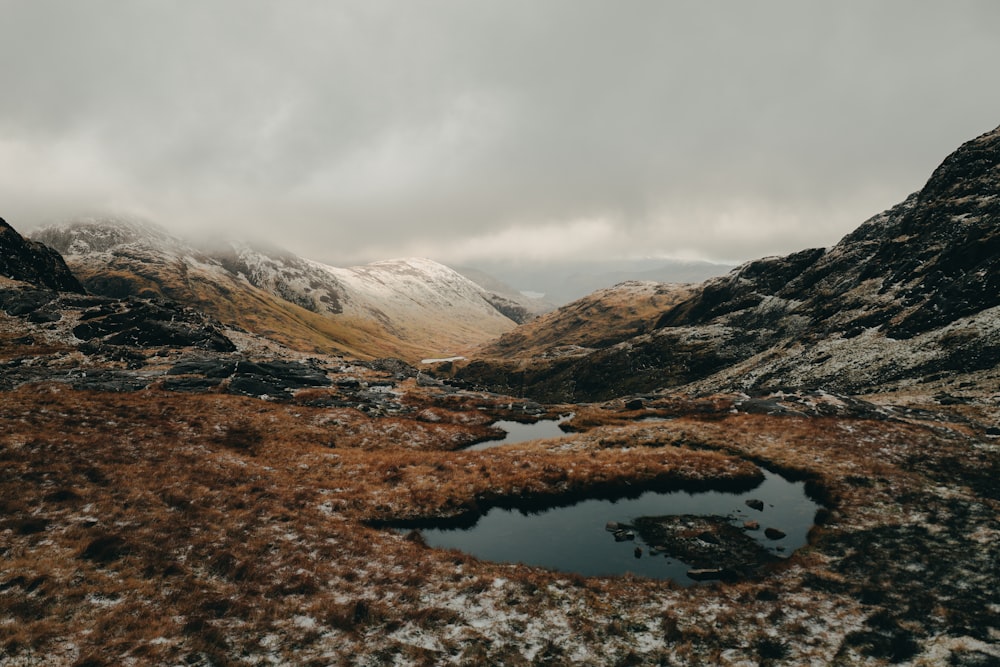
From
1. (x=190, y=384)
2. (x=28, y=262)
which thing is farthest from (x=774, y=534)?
(x=28, y=262)

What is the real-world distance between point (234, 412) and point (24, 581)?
26999mm

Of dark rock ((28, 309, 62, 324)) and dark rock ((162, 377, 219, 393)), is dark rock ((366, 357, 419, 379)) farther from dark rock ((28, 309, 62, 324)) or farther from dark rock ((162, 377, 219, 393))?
dark rock ((162, 377, 219, 393))

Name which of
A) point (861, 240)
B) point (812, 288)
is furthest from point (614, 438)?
point (861, 240)

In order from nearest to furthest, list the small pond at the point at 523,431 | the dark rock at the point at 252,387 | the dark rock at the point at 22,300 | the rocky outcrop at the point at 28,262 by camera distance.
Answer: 1. the small pond at the point at 523,431
2. the dark rock at the point at 252,387
3. the dark rock at the point at 22,300
4. the rocky outcrop at the point at 28,262

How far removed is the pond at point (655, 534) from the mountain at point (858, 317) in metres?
40.8

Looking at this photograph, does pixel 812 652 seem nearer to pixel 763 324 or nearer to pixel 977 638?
pixel 977 638

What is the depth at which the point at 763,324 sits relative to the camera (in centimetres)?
10975

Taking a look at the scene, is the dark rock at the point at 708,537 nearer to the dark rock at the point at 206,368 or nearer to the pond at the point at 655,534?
the pond at the point at 655,534

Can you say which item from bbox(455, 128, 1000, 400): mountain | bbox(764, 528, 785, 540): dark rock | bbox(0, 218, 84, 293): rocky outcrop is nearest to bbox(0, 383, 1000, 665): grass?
bbox(764, 528, 785, 540): dark rock

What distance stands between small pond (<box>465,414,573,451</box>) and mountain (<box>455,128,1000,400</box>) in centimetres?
3517

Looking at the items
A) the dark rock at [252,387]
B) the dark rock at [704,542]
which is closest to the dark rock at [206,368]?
the dark rock at [252,387]

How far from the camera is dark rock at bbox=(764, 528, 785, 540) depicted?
22.7 meters

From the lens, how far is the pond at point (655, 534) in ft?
68.3

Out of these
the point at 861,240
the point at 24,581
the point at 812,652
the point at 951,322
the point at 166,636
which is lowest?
the point at 812,652
